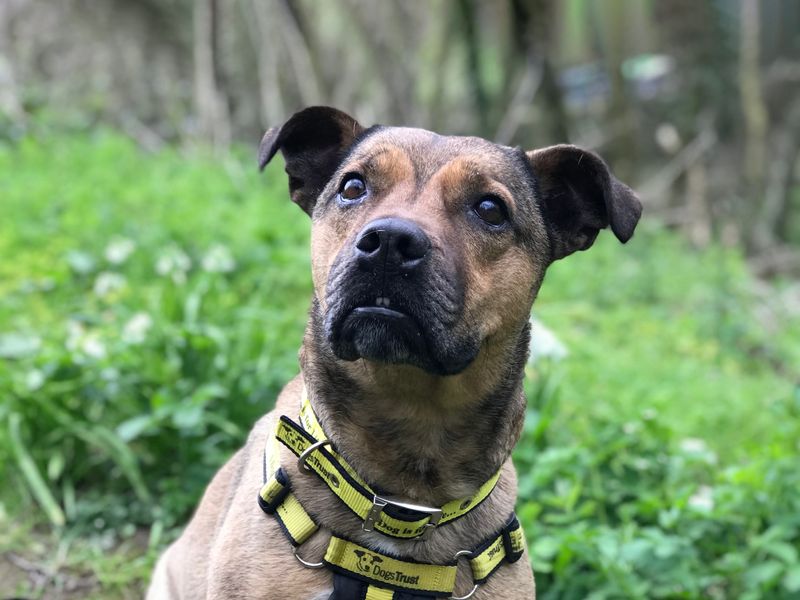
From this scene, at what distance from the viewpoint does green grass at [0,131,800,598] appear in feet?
12.8

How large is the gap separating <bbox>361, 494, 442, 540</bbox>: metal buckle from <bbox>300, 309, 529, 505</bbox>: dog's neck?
0.26 ft

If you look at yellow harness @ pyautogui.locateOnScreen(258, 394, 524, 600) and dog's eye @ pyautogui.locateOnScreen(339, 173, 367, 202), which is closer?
yellow harness @ pyautogui.locateOnScreen(258, 394, 524, 600)

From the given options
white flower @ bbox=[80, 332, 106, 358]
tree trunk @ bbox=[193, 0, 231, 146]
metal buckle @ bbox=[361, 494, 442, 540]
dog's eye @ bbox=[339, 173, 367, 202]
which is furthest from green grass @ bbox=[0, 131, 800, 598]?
tree trunk @ bbox=[193, 0, 231, 146]

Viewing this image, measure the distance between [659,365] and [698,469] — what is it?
1935mm

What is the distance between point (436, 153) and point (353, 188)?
0.29 metres

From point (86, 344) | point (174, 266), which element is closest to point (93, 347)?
point (86, 344)

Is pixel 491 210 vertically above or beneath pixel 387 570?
above

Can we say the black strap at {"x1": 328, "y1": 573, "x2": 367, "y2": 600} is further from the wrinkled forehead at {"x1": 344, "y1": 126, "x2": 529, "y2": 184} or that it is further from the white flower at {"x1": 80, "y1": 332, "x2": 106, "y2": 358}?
the white flower at {"x1": 80, "y1": 332, "x2": 106, "y2": 358}

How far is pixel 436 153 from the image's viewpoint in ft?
9.89

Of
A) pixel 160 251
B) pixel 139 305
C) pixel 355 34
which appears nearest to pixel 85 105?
pixel 355 34

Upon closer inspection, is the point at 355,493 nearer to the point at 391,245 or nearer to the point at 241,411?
the point at 391,245

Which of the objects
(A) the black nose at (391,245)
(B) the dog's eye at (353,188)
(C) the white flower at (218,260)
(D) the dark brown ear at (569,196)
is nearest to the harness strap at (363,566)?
(A) the black nose at (391,245)

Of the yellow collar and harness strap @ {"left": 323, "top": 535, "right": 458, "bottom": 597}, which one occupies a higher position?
the yellow collar

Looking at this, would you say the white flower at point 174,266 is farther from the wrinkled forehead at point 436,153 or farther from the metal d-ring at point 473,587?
the metal d-ring at point 473,587
